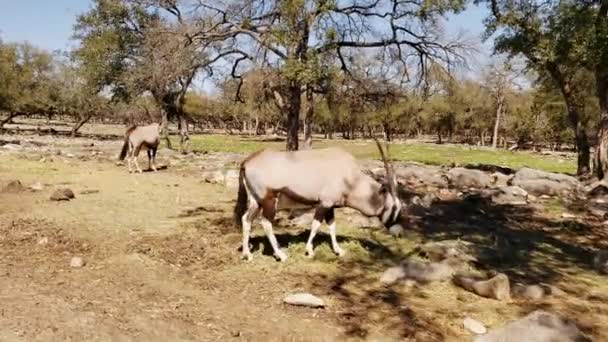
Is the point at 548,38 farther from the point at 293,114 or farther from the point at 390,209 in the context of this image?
the point at 390,209

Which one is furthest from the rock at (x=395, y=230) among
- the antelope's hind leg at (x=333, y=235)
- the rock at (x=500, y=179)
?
the rock at (x=500, y=179)

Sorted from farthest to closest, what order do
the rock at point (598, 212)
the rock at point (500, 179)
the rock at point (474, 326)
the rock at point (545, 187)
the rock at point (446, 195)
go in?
the rock at point (500, 179) → the rock at point (545, 187) → the rock at point (446, 195) → the rock at point (598, 212) → the rock at point (474, 326)

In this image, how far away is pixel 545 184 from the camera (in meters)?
19.0

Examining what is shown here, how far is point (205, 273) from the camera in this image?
848 cm

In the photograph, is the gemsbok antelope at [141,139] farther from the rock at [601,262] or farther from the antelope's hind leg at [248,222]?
the rock at [601,262]

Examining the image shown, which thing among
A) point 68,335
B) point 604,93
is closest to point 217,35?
point 68,335

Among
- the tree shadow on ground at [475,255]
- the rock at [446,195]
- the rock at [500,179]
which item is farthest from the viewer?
the rock at [500,179]

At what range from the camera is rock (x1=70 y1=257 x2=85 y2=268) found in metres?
8.36

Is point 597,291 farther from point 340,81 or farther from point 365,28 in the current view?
point 365,28

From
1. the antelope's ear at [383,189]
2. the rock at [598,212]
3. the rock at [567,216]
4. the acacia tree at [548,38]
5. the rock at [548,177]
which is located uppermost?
the acacia tree at [548,38]

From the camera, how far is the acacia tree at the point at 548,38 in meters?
20.4

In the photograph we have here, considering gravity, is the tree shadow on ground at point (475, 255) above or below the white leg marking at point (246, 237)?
below

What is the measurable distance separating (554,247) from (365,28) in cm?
1182

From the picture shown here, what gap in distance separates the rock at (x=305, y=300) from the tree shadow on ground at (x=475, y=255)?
1.11 feet
